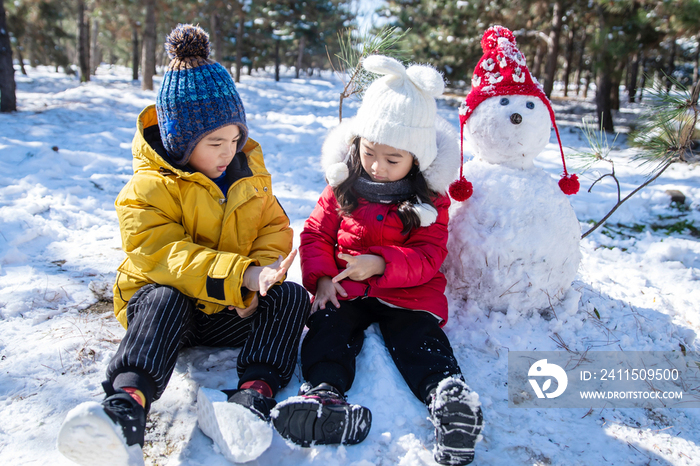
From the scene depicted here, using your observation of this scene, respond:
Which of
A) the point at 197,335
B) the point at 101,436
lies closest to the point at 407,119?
the point at 197,335

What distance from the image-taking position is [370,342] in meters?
2.06

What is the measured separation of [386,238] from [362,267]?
283 mm

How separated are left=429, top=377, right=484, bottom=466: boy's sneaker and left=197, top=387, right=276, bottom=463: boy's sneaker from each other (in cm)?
61

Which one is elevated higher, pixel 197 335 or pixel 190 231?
pixel 190 231

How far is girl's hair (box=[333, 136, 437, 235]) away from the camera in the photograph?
2.14m

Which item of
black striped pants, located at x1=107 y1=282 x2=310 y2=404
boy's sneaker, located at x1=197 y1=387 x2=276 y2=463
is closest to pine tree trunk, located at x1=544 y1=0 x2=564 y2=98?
black striped pants, located at x1=107 y1=282 x2=310 y2=404

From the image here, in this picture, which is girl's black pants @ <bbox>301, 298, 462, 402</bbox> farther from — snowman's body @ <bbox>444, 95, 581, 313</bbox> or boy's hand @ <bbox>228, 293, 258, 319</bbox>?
snowman's body @ <bbox>444, 95, 581, 313</bbox>

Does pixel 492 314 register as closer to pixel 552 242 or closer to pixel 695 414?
pixel 552 242

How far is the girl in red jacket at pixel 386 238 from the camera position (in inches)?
74.2

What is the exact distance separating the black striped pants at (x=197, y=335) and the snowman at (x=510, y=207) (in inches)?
39.4

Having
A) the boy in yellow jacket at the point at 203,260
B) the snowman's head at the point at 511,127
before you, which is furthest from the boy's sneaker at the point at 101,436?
the snowman's head at the point at 511,127

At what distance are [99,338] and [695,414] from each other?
279 cm

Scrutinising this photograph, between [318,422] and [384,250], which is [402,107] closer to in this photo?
[384,250]

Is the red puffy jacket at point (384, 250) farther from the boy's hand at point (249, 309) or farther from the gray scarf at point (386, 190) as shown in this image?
the boy's hand at point (249, 309)
